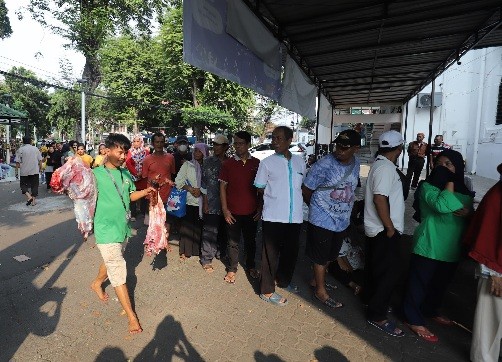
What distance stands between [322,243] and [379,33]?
355cm

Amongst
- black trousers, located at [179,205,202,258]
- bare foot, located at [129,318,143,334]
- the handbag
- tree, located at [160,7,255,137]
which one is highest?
tree, located at [160,7,255,137]

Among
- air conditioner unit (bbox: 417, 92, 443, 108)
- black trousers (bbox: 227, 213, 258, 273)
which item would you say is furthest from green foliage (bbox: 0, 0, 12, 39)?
black trousers (bbox: 227, 213, 258, 273)

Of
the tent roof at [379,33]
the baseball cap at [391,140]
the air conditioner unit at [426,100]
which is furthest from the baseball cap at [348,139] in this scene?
the air conditioner unit at [426,100]

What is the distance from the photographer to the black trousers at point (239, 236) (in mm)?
3797

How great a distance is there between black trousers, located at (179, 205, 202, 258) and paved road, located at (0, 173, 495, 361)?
23 cm

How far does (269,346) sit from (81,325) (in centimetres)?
180

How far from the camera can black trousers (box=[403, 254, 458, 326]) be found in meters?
2.89

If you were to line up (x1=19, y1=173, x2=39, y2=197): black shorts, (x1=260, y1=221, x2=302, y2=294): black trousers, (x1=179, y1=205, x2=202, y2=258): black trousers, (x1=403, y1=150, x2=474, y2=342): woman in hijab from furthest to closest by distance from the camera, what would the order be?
(x1=19, y1=173, x2=39, y2=197): black shorts → (x1=179, y1=205, x2=202, y2=258): black trousers → (x1=260, y1=221, x2=302, y2=294): black trousers → (x1=403, y1=150, x2=474, y2=342): woman in hijab

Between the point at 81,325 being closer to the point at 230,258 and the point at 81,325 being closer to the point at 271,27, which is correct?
the point at 230,258

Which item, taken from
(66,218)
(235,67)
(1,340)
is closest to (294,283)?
(235,67)

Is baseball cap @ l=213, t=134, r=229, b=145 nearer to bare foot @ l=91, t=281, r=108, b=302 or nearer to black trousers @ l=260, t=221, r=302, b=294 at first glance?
black trousers @ l=260, t=221, r=302, b=294

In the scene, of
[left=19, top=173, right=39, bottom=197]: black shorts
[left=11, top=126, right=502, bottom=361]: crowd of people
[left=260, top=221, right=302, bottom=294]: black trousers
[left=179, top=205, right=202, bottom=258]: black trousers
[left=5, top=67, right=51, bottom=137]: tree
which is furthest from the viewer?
[left=5, top=67, right=51, bottom=137]: tree

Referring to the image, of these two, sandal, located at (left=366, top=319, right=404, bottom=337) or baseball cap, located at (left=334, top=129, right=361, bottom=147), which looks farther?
baseball cap, located at (left=334, top=129, right=361, bottom=147)

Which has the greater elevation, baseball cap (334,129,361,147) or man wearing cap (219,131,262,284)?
baseball cap (334,129,361,147)
